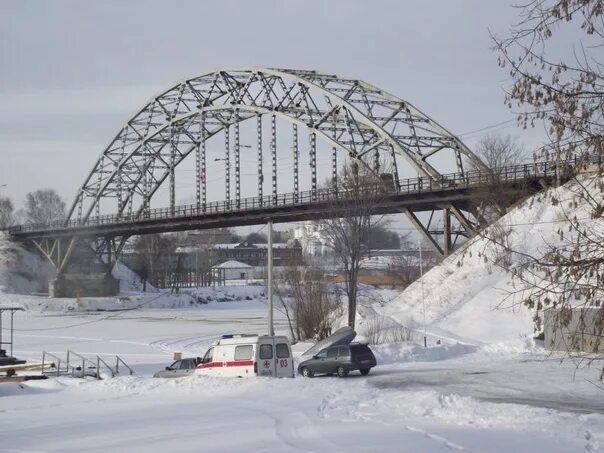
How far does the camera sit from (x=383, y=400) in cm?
2058

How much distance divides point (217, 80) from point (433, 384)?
69.7 m

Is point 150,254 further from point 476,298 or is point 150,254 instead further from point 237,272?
point 476,298

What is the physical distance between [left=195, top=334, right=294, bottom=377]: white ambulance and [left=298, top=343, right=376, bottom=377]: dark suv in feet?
9.31

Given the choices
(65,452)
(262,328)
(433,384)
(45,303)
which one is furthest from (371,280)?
(65,452)

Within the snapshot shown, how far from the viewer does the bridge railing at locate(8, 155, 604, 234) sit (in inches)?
2112

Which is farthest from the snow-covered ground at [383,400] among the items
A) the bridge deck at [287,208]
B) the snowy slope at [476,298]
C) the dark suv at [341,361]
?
the bridge deck at [287,208]

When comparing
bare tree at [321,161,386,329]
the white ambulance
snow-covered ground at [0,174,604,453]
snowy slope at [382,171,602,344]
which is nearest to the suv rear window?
snow-covered ground at [0,174,604,453]

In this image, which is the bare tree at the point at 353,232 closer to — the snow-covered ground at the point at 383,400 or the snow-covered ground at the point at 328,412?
the snow-covered ground at the point at 383,400

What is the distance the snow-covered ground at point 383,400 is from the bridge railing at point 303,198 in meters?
4.36

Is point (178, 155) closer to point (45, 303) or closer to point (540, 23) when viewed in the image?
point (45, 303)

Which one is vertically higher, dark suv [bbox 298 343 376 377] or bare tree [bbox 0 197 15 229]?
bare tree [bbox 0 197 15 229]

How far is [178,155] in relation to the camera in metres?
106

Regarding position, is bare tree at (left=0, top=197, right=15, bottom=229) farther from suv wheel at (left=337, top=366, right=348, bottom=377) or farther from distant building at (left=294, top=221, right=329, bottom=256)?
suv wheel at (left=337, top=366, right=348, bottom=377)

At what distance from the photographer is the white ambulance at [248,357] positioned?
3023 centimetres
